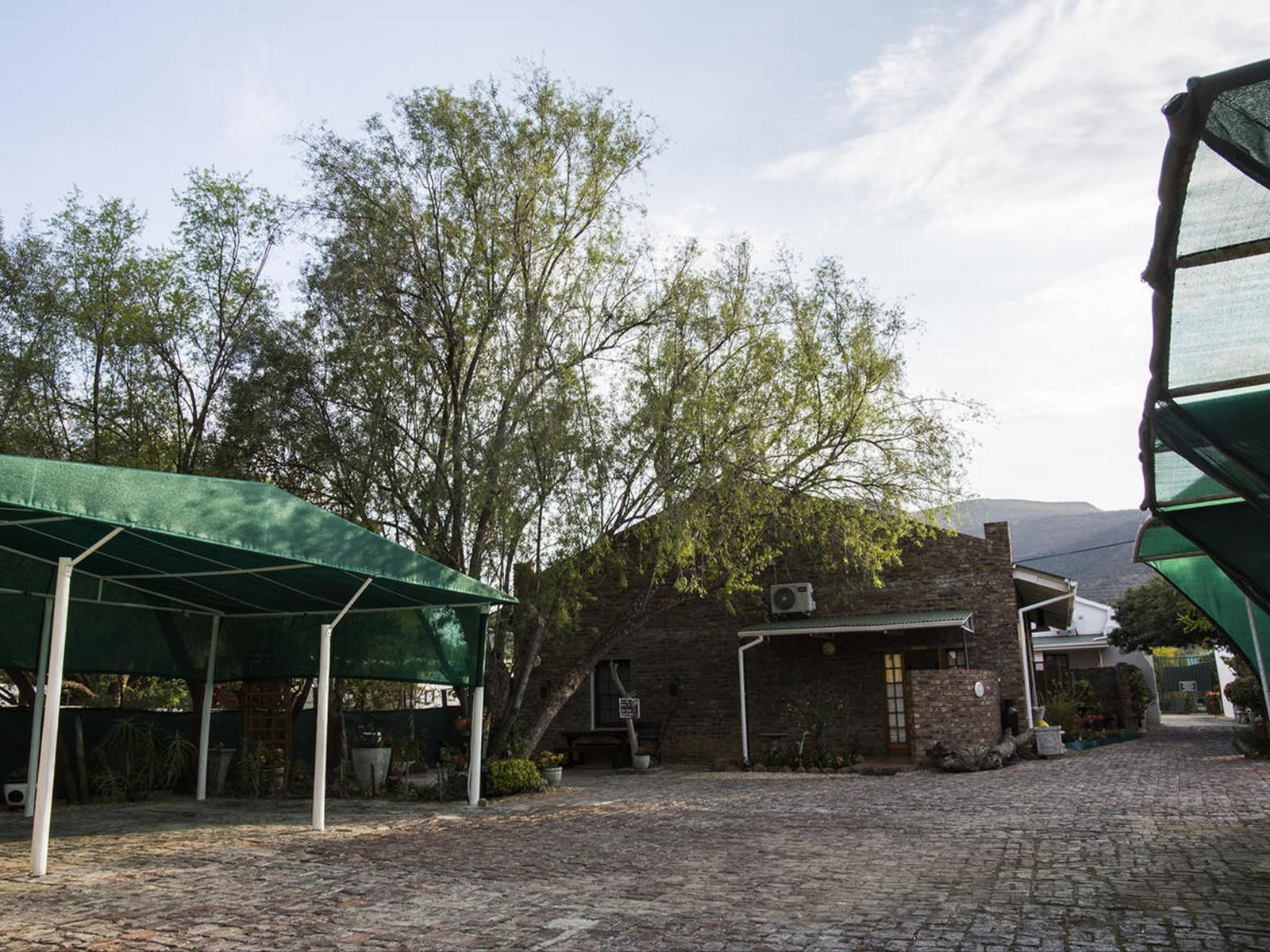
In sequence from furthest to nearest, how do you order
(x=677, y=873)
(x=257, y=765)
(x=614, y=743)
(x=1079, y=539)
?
(x=1079, y=539)
(x=614, y=743)
(x=257, y=765)
(x=677, y=873)

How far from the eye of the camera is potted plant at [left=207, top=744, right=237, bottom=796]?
1316cm

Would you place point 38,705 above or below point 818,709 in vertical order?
above

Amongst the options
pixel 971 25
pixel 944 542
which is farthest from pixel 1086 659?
pixel 971 25

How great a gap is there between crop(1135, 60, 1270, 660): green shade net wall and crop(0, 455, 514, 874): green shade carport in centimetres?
638

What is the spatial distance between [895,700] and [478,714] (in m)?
8.99

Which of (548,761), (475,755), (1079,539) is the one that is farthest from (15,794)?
(1079,539)

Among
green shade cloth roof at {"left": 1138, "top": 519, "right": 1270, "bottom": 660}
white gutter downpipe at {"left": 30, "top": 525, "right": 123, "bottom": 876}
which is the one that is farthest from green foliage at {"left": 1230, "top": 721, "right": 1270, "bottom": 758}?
white gutter downpipe at {"left": 30, "top": 525, "right": 123, "bottom": 876}

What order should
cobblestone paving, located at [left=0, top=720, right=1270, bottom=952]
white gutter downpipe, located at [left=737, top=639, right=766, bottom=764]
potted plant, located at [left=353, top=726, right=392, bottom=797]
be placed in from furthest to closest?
white gutter downpipe, located at [left=737, top=639, right=766, bottom=764]
potted plant, located at [left=353, top=726, right=392, bottom=797]
cobblestone paving, located at [left=0, top=720, right=1270, bottom=952]

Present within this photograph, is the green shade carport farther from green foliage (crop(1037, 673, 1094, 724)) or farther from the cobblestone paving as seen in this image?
green foliage (crop(1037, 673, 1094, 724))

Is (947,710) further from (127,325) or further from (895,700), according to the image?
(127,325)

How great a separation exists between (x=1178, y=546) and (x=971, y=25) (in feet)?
14.9

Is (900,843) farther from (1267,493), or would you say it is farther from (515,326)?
(515,326)

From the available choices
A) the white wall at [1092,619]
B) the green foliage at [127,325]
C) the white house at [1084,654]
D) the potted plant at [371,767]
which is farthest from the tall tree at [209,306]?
the white wall at [1092,619]

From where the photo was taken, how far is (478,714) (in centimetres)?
1133
